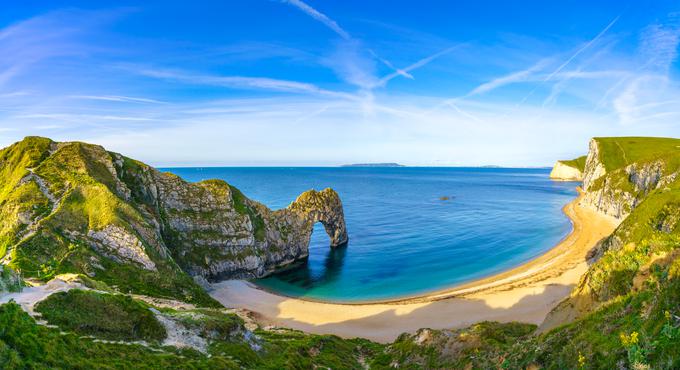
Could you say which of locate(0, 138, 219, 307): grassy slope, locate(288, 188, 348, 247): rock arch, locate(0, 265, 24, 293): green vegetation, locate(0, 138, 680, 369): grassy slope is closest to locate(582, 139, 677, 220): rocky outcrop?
locate(288, 188, 348, 247): rock arch

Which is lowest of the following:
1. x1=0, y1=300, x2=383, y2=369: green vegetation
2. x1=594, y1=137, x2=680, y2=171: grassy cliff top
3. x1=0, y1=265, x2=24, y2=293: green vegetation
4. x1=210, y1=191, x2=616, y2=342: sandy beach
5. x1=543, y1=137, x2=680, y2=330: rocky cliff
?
x1=210, y1=191, x2=616, y2=342: sandy beach

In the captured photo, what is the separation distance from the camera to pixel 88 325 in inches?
806

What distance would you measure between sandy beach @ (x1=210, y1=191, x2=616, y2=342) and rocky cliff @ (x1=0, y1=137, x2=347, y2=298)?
782cm

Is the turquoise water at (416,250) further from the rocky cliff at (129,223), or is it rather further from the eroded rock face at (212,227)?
the rocky cliff at (129,223)

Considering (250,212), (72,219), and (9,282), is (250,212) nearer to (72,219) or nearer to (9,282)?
(72,219)

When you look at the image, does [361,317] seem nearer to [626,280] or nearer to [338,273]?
[338,273]

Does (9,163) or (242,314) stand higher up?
(9,163)

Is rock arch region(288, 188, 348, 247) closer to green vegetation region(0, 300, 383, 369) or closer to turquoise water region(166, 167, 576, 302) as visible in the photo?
turquoise water region(166, 167, 576, 302)

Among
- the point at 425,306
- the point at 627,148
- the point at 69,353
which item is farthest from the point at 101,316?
the point at 627,148

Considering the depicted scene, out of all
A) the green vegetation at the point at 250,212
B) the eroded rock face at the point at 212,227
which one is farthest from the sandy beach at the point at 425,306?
the green vegetation at the point at 250,212

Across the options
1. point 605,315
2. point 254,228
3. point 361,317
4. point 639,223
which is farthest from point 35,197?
point 639,223

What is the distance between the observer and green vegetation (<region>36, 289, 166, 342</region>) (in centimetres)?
2011

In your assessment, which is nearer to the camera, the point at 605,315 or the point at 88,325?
the point at 605,315

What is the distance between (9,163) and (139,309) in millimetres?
57595
